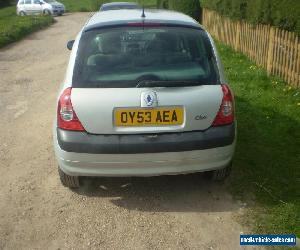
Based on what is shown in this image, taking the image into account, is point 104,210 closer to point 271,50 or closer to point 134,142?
point 134,142

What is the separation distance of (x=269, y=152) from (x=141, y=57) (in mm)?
2371

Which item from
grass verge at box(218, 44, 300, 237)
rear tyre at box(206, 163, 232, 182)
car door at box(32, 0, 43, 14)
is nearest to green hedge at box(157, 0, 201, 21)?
grass verge at box(218, 44, 300, 237)

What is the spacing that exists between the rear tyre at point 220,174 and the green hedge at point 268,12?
4305 mm

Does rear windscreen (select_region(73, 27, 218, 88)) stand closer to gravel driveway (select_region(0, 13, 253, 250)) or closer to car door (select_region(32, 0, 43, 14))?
gravel driveway (select_region(0, 13, 253, 250))

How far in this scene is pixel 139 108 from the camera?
380 centimetres

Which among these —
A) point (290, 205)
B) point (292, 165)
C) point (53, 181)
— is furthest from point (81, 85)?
point (292, 165)

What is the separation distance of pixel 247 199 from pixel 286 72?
483cm

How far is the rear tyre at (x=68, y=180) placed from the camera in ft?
14.5

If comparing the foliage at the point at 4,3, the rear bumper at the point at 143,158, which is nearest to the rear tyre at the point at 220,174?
the rear bumper at the point at 143,158

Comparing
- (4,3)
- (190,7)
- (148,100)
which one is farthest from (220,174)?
(4,3)

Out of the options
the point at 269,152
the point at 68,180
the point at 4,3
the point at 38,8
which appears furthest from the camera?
the point at 4,3

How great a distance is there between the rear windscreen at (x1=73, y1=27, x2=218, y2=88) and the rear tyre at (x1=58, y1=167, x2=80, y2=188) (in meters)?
1.06

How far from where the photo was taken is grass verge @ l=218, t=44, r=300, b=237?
4.10 m

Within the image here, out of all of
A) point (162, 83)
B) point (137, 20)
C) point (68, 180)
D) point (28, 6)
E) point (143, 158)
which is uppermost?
point (137, 20)
